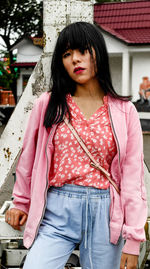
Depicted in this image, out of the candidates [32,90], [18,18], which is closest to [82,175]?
[32,90]

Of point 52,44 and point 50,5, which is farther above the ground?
point 50,5

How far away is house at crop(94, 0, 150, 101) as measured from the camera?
14875mm

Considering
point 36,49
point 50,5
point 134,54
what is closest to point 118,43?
point 134,54

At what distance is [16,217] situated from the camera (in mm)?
1925

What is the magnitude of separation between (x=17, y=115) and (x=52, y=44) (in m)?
0.44

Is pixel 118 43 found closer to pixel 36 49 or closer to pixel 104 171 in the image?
pixel 36 49

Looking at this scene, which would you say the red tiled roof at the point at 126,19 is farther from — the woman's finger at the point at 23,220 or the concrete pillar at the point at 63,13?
the woman's finger at the point at 23,220

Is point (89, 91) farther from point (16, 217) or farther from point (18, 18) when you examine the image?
point (18, 18)

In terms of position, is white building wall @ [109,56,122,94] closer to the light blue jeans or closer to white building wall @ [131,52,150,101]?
white building wall @ [131,52,150,101]

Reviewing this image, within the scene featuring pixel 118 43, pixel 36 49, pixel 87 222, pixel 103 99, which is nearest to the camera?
pixel 87 222

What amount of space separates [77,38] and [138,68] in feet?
45.7

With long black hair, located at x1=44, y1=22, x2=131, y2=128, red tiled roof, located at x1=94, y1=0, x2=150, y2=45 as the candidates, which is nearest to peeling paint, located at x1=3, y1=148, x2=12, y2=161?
long black hair, located at x1=44, y1=22, x2=131, y2=128

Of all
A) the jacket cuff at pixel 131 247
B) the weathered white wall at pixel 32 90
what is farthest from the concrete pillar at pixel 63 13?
the jacket cuff at pixel 131 247

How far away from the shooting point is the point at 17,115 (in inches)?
89.1
